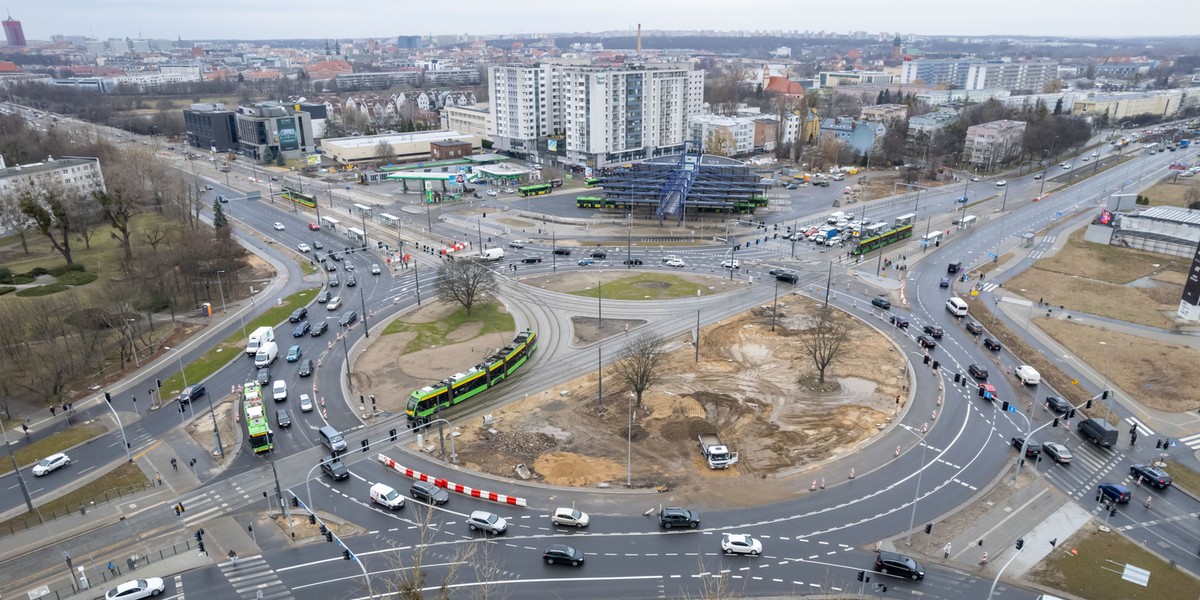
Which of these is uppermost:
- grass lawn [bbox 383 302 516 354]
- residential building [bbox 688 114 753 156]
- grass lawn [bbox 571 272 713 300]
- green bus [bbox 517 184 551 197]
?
residential building [bbox 688 114 753 156]

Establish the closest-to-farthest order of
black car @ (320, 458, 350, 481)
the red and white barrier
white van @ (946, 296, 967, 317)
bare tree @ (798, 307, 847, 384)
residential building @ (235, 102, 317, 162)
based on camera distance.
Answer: the red and white barrier
black car @ (320, 458, 350, 481)
bare tree @ (798, 307, 847, 384)
white van @ (946, 296, 967, 317)
residential building @ (235, 102, 317, 162)

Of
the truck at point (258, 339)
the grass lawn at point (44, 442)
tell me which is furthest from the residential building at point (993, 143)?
the grass lawn at point (44, 442)

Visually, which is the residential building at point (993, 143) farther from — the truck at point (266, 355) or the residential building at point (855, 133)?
the truck at point (266, 355)

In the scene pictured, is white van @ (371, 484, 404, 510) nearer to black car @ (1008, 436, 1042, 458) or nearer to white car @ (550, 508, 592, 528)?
white car @ (550, 508, 592, 528)

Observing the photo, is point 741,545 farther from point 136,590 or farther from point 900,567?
point 136,590

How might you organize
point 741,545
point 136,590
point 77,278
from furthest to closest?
point 77,278
point 741,545
point 136,590

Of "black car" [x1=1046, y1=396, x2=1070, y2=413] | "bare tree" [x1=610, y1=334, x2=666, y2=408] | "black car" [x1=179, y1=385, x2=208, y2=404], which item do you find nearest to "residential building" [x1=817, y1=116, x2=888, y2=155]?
"black car" [x1=1046, y1=396, x2=1070, y2=413]

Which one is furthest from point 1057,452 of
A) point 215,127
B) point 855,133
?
point 215,127
